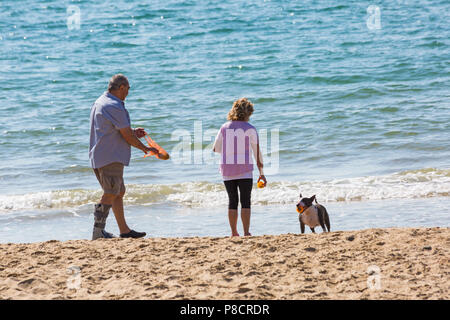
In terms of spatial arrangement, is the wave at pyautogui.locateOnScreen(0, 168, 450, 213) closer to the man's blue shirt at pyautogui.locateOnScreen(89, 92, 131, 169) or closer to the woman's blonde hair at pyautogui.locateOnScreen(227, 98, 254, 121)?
the woman's blonde hair at pyautogui.locateOnScreen(227, 98, 254, 121)

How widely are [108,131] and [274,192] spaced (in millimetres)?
3935

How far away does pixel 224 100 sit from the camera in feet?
53.1

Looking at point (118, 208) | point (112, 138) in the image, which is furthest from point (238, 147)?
point (118, 208)

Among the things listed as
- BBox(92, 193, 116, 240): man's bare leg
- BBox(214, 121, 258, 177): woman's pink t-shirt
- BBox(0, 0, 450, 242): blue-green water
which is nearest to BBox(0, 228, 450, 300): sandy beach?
BBox(92, 193, 116, 240): man's bare leg

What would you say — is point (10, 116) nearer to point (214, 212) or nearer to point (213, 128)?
point (213, 128)

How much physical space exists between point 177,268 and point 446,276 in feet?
6.71

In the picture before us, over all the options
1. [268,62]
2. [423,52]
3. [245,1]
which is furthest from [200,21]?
[423,52]

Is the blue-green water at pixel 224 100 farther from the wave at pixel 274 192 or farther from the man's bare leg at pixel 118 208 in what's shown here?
the man's bare leg at pixel 118 208

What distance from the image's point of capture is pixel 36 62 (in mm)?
20984

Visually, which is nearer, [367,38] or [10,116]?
[10,116]

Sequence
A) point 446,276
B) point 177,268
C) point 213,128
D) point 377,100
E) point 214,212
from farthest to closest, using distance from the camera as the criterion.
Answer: point 377,100
point 213,128
point 214,212
point 177,268
point 446,276

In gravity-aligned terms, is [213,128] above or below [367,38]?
below

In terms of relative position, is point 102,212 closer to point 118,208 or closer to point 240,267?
point 118,208
